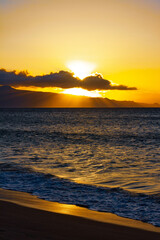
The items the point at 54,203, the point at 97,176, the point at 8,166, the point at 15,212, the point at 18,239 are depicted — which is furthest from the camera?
the point at 8,166

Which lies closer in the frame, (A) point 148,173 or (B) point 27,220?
(B) point 27,220

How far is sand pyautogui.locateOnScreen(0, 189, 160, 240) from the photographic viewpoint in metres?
6.25

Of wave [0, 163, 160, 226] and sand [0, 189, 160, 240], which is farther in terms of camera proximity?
wave [0, 163, 160, 226]

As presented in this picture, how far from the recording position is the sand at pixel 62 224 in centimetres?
625

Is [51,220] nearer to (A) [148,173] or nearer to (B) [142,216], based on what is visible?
(B) [142,216]

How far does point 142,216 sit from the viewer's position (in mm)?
8078

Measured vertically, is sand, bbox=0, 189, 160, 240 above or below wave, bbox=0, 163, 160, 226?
above

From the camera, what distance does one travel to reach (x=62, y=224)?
7031 millimetres

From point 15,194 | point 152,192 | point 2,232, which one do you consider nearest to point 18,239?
point 2,232

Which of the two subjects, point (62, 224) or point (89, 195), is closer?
point (62, 224)

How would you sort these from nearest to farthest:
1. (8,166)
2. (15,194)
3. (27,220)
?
(27,220) → (15,194) → (8,166)

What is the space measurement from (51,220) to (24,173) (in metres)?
7.14

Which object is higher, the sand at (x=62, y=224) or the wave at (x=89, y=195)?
the sand at (x=62, y=224)

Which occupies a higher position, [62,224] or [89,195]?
[62,224]
